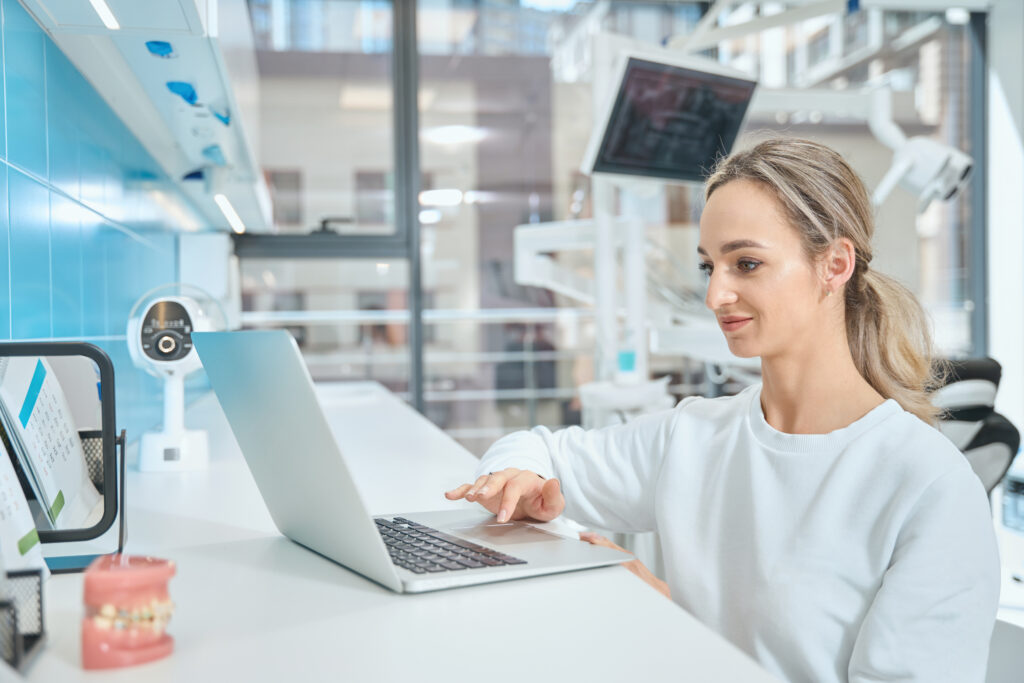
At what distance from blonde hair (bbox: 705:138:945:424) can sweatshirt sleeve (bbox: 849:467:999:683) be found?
230 mm

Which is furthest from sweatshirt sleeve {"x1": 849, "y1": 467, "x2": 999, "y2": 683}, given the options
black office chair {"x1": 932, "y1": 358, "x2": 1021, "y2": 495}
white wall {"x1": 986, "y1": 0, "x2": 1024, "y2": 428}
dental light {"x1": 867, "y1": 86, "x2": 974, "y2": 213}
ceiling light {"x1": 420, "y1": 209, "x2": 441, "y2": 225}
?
white wall {"x1": 986, "y1": 0, "x2": 1024, "y2": 428}

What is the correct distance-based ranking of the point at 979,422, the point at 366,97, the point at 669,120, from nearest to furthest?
the point at 979,422 < the point at 669,120 < the point at 366,97

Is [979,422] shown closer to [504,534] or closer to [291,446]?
[504,534]

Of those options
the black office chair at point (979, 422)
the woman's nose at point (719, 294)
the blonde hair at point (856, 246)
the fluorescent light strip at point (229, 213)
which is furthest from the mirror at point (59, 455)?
the black office chair at point (979, 422)

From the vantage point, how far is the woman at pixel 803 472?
88cm

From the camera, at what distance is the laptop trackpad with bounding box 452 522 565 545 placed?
929 mm

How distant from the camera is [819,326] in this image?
1.13 metres

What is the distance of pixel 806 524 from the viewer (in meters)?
1.01

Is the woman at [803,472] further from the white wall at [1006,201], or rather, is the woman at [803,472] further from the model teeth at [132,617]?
the white wall at [1006,201]

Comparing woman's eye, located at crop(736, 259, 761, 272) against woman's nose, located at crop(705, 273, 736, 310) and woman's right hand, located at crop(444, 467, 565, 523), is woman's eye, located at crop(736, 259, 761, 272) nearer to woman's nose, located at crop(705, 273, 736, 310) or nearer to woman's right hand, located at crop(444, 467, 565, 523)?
woman's nose, located at crop(705, 273, 736, 310)

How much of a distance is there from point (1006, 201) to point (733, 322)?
13.4 ft

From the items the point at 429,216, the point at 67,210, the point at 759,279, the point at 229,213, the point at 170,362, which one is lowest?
the point at 170,362

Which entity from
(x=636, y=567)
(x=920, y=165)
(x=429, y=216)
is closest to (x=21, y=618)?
(x=636, y=567)

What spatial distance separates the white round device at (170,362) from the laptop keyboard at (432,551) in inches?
27.5
